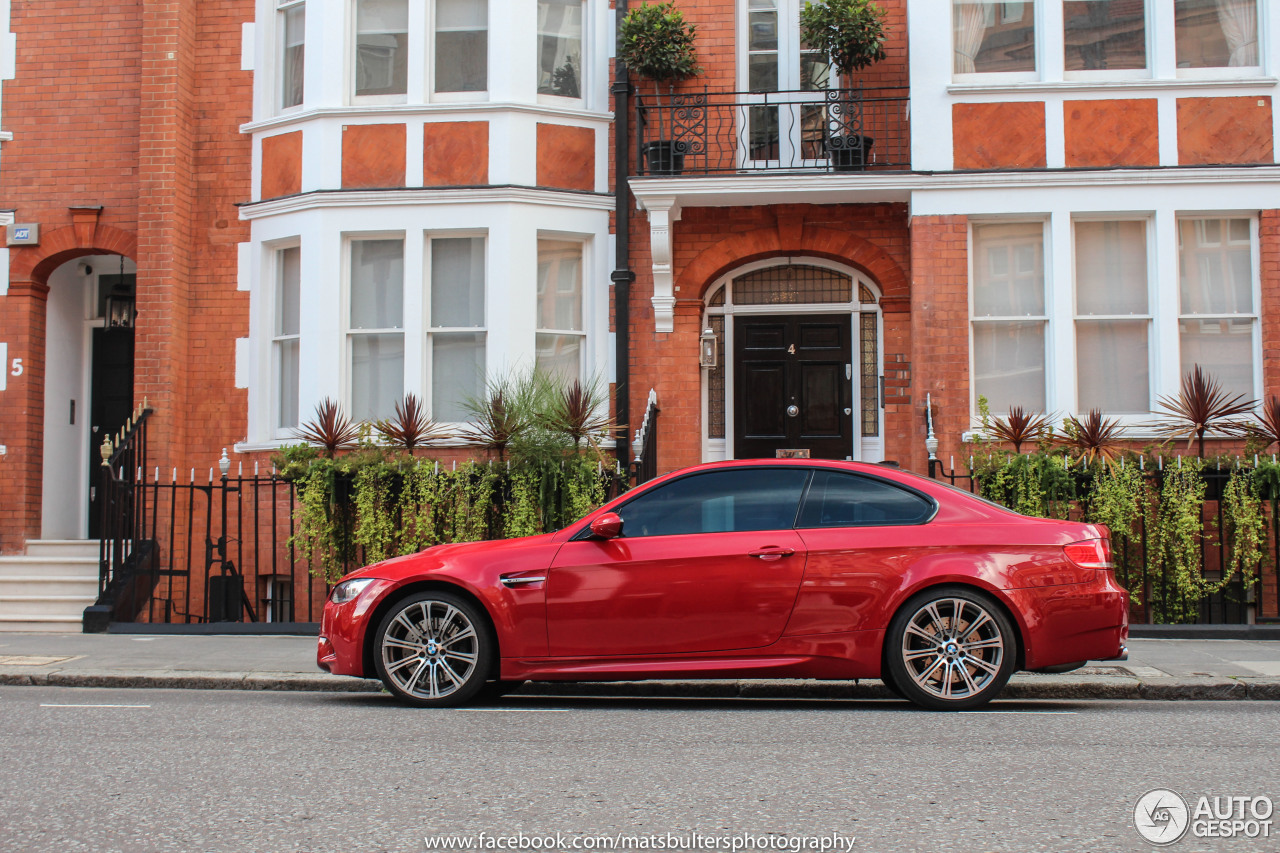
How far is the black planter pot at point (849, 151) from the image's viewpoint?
1234 cm

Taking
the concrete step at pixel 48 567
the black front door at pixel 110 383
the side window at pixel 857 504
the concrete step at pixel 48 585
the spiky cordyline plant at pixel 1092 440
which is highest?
the black front door at pixel 110 383

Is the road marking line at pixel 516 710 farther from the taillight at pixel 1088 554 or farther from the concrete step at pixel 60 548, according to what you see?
the concrete step at pixel 60 548

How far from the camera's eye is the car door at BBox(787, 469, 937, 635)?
6.72 meters

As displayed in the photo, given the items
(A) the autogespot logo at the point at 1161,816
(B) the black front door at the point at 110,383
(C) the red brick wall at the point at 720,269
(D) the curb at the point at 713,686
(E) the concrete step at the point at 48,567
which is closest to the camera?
(A) the autogespot logo at the point at 1161,816

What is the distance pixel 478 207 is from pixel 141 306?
373 cm

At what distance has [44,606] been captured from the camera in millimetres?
12031

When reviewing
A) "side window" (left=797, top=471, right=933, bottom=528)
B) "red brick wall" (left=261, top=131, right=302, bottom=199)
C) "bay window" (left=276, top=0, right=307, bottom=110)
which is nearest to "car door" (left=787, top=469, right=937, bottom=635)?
"side window" (left=797, top=471, right=933, bottom=528)

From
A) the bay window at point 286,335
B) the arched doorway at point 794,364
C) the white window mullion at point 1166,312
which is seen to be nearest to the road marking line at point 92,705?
the bay window at point 286,335

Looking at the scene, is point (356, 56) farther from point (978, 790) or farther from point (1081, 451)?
point (978, 790)

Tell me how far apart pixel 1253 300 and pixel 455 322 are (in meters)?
7.93

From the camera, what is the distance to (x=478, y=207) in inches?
504

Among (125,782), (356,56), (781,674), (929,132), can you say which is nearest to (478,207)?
(356,56)

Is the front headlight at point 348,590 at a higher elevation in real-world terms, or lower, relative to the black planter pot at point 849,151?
lower

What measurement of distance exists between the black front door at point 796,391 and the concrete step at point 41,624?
662 centimetres
